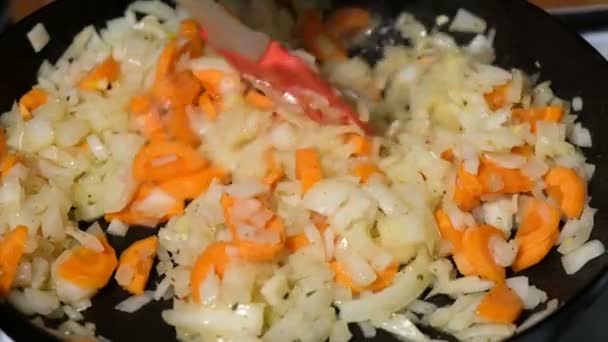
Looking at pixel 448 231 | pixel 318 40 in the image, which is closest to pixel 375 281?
pixel 448 231

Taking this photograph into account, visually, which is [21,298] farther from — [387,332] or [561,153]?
[561,153]

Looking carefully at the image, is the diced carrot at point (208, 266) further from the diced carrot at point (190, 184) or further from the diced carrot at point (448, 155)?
the diced carrot at point (448, 155)

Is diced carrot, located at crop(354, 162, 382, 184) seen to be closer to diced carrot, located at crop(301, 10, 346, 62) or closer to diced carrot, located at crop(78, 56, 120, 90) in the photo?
diced carrot, located at crop(301, 10, 346, 62)

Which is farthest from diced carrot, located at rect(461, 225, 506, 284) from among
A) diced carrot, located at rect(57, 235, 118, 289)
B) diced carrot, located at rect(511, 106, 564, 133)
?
diced carrot, located at rect(57, 235, 118, 289)

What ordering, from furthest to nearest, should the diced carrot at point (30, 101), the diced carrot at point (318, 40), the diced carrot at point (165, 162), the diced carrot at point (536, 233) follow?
the diced carrot at point (318, 40) < the diced carrot at point (30, 101) < the diced carrot at point (165, 162) < the diced carrot at point (536, 233)

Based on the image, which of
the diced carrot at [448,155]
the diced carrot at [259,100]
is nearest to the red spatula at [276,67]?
the diced carrot at [259,100]

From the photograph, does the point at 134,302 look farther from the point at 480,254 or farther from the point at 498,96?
the point at 498,96

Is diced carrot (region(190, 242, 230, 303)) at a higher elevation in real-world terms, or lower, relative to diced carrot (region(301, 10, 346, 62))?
lower

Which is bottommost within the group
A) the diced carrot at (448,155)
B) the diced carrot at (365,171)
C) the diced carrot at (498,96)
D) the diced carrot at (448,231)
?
the diced carrot at (448,231)
